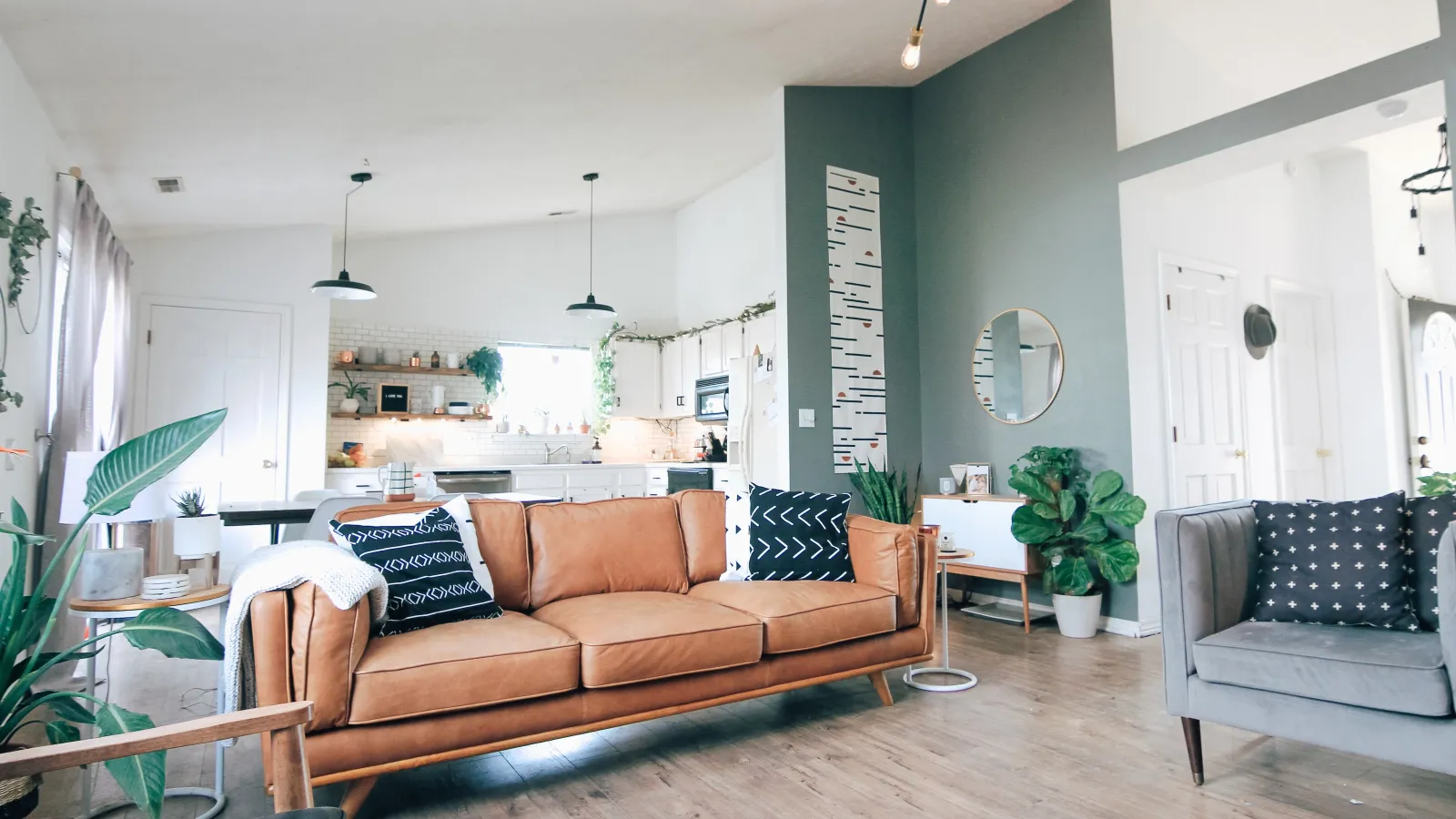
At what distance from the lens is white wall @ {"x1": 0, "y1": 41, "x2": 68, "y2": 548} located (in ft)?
10.5

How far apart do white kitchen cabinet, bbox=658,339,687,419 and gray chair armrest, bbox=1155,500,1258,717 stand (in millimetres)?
5773

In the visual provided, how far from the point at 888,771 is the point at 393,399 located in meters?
5.87

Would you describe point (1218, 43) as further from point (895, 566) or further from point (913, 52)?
point (895, 566)

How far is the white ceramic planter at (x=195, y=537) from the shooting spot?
105 inches

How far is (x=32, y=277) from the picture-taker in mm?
3639

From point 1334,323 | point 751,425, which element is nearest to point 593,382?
point 751,425

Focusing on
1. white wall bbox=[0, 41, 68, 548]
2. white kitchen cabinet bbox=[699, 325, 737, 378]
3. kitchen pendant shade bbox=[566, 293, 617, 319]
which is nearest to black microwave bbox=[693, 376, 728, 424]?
white kitchen cabinet bbox=[699, 325, 737, 378]

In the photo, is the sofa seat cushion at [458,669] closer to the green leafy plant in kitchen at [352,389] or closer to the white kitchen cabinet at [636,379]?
the green leafy plant in kitchen at [352,389]

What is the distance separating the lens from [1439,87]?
11.4 feet

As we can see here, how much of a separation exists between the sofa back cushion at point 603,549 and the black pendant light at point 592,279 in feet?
11.2

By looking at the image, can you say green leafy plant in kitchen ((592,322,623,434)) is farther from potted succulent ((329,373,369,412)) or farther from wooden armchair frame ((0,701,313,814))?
wooden armchair frame ((0,701,313,814))

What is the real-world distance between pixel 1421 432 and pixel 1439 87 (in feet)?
12.7

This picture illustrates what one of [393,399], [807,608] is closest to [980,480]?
[807,608]

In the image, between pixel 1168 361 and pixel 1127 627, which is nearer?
pixel 1127 627
